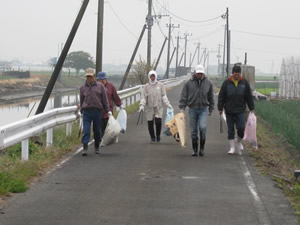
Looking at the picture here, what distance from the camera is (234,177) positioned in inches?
395

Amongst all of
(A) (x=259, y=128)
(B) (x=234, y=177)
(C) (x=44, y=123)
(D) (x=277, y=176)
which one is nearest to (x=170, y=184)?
(B) (x=234, y=177)

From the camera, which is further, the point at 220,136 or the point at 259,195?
the point at 220,136

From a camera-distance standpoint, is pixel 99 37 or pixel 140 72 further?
pixel 140 72

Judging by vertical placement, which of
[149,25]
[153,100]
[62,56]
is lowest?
[153,100]

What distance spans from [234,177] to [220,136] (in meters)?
6.85

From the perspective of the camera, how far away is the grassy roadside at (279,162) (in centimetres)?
897

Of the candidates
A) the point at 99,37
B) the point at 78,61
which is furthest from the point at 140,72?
the point at 78,61

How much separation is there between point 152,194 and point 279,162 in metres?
4.96

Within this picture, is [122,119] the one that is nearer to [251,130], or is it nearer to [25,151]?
[251,130]

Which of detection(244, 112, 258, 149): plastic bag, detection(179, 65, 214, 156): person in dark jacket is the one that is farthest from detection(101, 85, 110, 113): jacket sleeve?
detection(244, 112, 258, 149): plastic bag

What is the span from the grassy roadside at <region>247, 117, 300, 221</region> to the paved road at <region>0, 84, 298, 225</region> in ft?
0.65

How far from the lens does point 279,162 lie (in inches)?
500

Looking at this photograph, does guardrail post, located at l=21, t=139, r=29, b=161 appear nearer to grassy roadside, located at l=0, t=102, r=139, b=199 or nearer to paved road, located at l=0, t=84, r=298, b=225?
grassy roadside, located at l=0, t=102, r=139, b=199

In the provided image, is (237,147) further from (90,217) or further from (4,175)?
(90,217)
